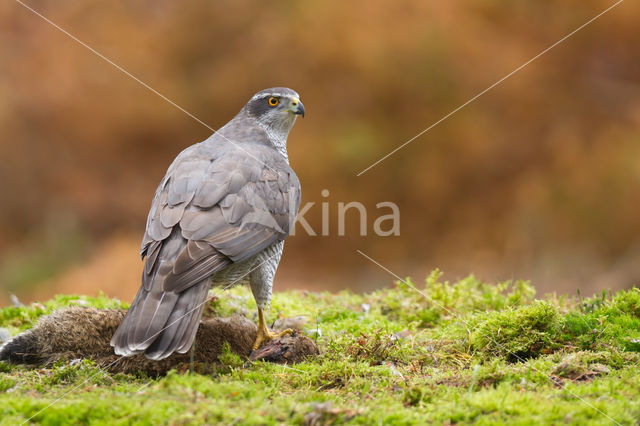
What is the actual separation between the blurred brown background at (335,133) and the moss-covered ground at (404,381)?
21.5 feet

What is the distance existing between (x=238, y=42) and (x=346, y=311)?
9.19 m

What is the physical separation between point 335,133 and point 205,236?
27.6 ft

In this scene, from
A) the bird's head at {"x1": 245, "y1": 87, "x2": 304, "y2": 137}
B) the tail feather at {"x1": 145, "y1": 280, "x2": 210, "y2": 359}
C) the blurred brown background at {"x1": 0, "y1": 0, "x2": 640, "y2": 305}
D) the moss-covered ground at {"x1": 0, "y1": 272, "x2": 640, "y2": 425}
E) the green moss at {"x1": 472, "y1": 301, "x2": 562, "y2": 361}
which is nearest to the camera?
the moss-covered ground at {"x1": 0, "y1": 272, "x2": 640, "y2": 425}

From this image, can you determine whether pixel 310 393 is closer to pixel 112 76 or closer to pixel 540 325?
pixel 540 325

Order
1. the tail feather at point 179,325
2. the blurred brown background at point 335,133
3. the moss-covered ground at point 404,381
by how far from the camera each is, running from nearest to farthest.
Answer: the moss-covered ground at point 404,381
the tail feather at point 179,325
the blurred brown background at point 335,133

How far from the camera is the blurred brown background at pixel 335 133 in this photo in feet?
37.2

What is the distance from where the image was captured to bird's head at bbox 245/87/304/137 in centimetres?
597

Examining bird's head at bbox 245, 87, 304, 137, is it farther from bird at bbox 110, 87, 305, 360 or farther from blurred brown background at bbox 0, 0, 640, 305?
blurred brown background at bbox 0, 0, 640, 305

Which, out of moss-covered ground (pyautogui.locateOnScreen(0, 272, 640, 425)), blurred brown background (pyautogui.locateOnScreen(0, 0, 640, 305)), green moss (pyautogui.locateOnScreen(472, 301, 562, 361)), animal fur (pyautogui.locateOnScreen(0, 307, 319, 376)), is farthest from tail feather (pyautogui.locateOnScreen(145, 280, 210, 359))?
blurred brown background (pyautogui.locateOnScreen(0, 0, 640, 305))

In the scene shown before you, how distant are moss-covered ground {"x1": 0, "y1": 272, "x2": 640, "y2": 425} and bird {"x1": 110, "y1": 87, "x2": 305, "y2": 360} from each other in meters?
0.32

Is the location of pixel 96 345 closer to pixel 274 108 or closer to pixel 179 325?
pixel 179 325

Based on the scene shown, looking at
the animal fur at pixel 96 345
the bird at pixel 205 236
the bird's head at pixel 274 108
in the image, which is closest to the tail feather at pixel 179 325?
the bird at pixel 205 236

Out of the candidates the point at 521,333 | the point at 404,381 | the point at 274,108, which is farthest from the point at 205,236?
the point at 274,108

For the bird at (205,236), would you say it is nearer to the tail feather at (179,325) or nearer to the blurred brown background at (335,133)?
the tail feather at (179,325)
